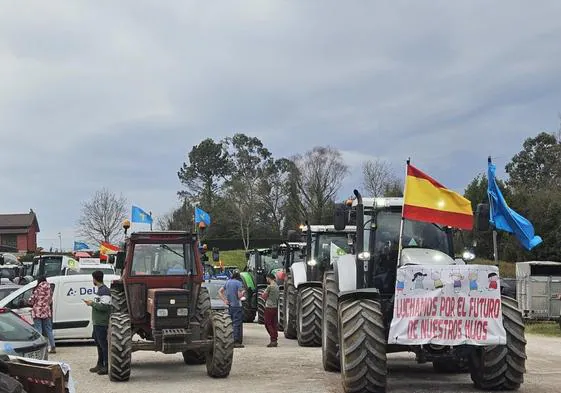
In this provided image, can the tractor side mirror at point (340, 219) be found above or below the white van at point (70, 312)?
above

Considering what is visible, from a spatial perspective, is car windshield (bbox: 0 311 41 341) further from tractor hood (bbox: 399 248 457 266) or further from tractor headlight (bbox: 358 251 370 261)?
tractor hood (bbox: 399 248 457 266)

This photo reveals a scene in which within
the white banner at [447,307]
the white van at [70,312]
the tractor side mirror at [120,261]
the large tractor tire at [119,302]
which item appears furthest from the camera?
the white van at [70,312]

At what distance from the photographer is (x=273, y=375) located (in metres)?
11.6

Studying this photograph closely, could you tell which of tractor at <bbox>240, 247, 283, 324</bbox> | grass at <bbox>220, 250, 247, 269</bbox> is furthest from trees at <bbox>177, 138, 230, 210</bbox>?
tractor at <bbox>240, 247, 283, 324</bbox>

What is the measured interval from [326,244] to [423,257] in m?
7.34

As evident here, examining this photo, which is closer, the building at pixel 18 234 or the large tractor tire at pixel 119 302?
the large tractor tire at pixel 119 302

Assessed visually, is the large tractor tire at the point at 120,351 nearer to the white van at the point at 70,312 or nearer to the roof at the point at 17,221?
the white van at the point at 70,312

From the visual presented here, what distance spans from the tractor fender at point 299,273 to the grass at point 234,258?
131ft

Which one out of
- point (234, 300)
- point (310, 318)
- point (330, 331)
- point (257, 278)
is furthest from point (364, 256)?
point (257, 278)

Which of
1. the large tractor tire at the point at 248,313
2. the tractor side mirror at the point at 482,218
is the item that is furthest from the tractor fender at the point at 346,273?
the large tractor tire at the point at 248,313

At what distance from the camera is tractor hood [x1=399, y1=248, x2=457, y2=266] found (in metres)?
9.84

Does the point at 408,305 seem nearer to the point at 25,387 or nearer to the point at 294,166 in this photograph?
the point at 25,387

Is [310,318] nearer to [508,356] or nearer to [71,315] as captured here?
[71,315]

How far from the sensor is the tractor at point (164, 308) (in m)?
11.2
